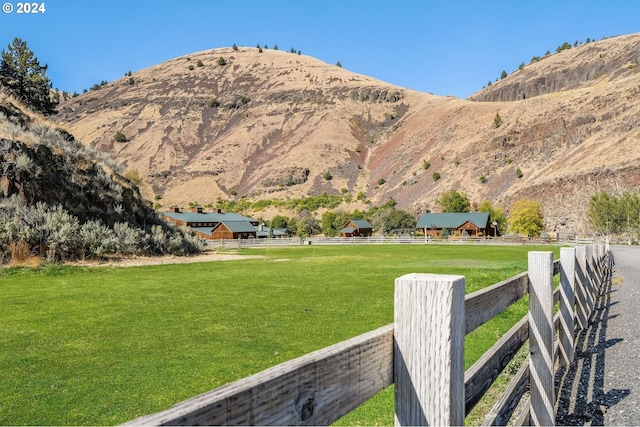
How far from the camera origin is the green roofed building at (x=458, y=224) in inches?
3012

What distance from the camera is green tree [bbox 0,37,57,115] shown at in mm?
45750

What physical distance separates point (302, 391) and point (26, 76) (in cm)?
6214

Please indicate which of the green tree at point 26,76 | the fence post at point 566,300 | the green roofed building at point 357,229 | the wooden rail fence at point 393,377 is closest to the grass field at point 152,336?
the fence post at point 566,300

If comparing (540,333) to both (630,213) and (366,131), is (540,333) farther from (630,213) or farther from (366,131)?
(366,131)

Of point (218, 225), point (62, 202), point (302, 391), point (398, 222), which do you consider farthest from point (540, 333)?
point (398, 222)

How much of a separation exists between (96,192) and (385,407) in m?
23.1

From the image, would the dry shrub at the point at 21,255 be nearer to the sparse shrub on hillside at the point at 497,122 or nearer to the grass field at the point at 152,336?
the grass field at the point at 152,336

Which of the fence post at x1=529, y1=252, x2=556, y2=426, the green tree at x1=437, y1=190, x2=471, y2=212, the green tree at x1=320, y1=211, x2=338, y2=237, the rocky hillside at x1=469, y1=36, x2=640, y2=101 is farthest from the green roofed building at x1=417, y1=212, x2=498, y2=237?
the fence post at x1=529, y1=252, x2=556, y2=426

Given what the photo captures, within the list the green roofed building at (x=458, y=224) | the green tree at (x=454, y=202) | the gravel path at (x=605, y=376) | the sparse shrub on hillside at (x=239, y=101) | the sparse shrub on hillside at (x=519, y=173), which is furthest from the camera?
the sparse shrub on hillside at (x=239, y=101)

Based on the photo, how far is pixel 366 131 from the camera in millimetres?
132625

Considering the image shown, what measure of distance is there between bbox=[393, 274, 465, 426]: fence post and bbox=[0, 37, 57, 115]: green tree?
2062 inches

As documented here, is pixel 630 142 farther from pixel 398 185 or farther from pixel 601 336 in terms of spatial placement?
pixel 601 336

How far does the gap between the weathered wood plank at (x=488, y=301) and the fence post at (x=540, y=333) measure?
22 centimetres

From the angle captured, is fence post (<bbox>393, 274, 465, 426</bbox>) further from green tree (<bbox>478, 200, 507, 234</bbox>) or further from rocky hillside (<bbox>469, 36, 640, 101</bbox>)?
rocky hillside (<bbox>469, 36, 640, 101</bbox>)
